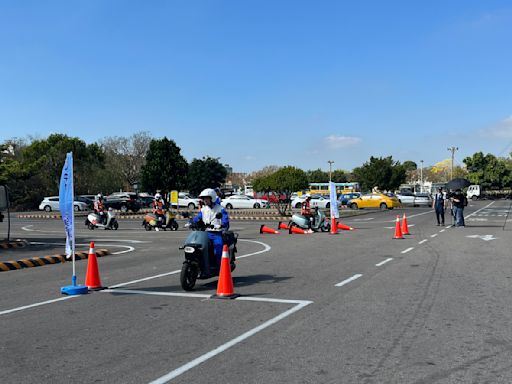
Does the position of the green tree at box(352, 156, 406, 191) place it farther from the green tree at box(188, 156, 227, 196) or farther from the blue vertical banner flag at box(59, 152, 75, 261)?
the blue vertical banner flag at box(59, 152, 75, 261)

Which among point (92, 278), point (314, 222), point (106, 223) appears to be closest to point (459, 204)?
point (314, 222)

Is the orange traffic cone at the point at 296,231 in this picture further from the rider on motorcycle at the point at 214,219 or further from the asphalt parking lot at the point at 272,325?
the rider on motorcycle at the point at 214,219

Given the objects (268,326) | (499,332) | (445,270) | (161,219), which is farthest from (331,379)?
(161,219)

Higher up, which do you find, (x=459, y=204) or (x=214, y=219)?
(x=214, y=219)

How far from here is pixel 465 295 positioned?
847cm

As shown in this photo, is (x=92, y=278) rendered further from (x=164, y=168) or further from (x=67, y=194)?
(x=164, y=168)

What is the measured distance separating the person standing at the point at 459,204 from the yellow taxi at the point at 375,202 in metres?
24.5

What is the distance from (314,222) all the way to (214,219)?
47.2ft

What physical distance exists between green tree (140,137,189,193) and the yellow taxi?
2063cm

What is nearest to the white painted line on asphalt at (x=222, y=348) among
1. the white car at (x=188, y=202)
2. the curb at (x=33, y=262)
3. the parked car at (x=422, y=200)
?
the curb at (x=33, y=262)

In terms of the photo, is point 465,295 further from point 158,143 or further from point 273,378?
point 158,143

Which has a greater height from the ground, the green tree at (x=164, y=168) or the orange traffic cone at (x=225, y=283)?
the green tree at (x=164, y=168)

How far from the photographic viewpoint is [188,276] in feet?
29.9

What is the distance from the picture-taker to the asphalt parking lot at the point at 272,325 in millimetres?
4961
